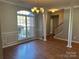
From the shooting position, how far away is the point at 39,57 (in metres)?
3.93

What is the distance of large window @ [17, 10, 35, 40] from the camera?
6.74m

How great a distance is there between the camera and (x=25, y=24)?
7.30 meters

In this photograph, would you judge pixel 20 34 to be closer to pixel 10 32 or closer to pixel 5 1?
pixel 10 32

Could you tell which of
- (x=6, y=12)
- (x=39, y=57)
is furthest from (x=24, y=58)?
(x=6, y=12)

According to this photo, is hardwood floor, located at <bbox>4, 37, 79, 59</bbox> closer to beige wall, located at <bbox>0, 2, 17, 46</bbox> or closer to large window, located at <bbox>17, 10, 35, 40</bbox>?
beige wall, located at <bbox>0, 2, 17, 46</bbox>

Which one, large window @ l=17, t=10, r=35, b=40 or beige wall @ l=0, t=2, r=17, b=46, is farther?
large window @ l=17, t=10, r=35, b=40

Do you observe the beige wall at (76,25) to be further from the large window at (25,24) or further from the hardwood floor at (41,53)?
A: the large window at (25,24)

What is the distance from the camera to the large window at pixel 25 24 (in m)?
6.74

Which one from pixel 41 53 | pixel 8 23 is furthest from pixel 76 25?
pixel 8 23

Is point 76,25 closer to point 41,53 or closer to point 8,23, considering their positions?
point 41,53

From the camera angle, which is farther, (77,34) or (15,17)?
(77,34)

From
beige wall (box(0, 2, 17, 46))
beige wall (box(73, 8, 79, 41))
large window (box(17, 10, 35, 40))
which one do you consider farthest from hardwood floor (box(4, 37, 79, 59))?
large window (box(17, 10, 35, 40))

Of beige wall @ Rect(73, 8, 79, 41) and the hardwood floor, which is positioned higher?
beige wall @ Rect(73, 8, 79, 41)

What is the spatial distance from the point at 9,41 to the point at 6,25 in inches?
41.0
